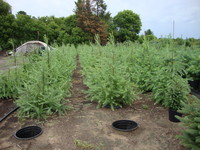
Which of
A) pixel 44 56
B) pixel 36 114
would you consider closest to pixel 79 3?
pixel 44 56

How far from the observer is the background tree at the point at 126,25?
36531mm

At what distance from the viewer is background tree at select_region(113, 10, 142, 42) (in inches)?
1438

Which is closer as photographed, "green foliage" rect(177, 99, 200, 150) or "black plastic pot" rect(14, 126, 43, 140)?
"green foliage" rect(177, 99, 200, 150)

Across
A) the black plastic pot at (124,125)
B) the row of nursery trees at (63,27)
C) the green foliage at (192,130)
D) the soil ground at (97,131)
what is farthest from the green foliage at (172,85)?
the row of nursery trees at (63,27)

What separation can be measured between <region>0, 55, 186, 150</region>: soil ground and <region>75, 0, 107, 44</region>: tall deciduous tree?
23.2m

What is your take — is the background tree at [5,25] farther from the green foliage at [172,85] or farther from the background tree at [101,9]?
the green foliage at [172,85]

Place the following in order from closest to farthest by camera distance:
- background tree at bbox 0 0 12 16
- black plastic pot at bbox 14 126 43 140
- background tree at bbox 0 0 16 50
→ black plastic pot at bbox 14 126 43 140 < background tree at bbox 0 0 16 50 < background tree at bbox 0 0 12 16

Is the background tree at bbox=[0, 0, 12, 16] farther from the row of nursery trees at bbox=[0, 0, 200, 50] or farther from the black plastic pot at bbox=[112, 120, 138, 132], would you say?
the black plastic pot at bbox=[112, 120, 138, 132]

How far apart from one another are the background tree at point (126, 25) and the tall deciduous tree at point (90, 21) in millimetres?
9211

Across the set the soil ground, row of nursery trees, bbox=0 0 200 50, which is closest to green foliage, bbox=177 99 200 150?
the soil ground

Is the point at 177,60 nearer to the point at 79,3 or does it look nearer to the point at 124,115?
the point at 124,115

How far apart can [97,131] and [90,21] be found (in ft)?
82.9

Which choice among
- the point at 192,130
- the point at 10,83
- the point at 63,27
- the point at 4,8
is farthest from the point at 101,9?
the point at 192,130

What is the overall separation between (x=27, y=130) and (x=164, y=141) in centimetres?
230
